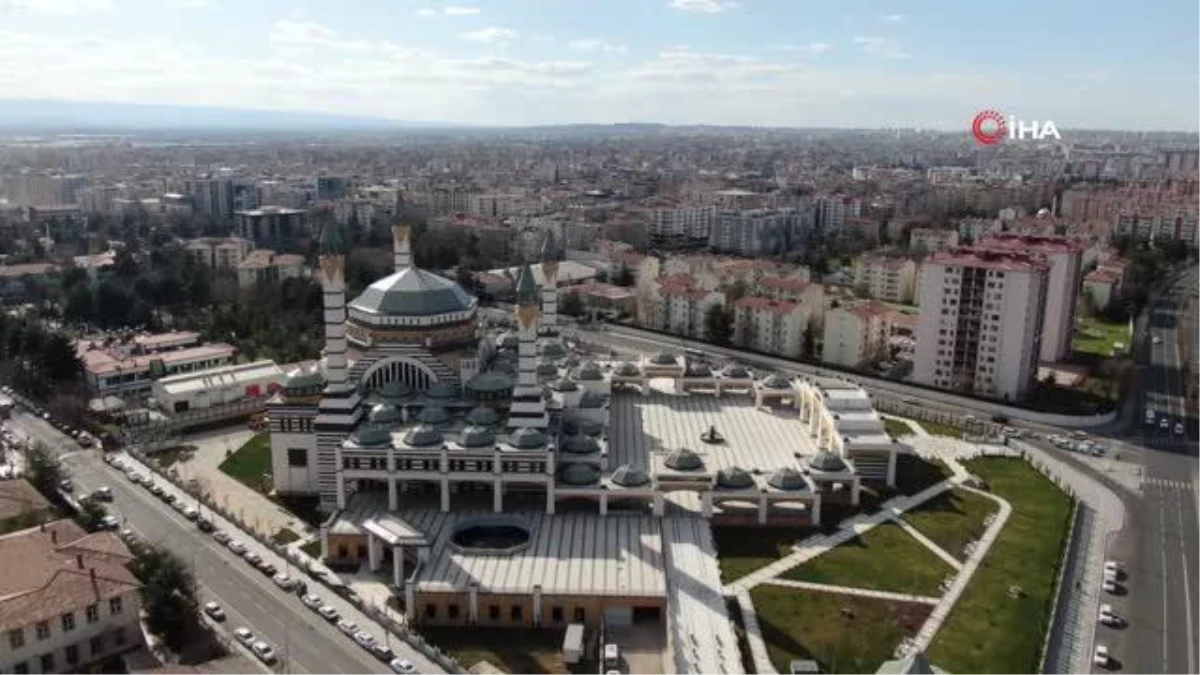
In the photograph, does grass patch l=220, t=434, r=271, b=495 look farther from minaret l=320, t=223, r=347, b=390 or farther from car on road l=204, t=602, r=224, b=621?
car on road l=204, t=602, r=224, b=621

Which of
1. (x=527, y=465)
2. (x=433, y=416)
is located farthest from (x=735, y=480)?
(x=433, y=416)

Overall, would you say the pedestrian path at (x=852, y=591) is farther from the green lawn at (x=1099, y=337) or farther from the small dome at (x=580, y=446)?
the green lawn at (x=1099, y=337)

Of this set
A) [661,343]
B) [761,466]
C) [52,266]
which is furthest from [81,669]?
[52,266]

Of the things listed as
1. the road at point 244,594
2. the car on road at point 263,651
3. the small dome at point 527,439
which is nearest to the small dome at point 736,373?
the small dome at point 527,439

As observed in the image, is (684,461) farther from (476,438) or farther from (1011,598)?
(1011,598)

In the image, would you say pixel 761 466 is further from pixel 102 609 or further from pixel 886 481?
pixel 102 609
